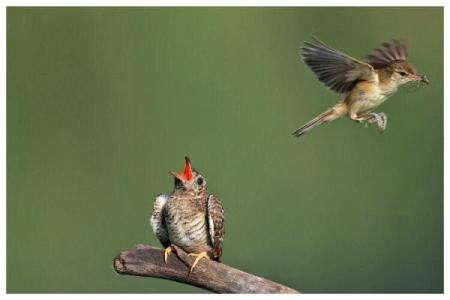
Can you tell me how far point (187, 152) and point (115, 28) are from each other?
1.70m

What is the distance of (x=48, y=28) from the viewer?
7645 mm

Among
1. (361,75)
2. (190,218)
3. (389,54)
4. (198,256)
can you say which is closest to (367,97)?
(361,75)

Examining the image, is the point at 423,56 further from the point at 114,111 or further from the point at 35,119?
the point at 35,119

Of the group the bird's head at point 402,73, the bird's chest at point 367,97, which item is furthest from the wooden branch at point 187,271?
the bird's head at point 402,73

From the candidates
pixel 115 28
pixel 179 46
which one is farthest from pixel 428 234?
pixel 115 28

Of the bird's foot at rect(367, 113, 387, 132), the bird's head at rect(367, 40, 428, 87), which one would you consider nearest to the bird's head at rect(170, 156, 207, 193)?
the bird's foot at rect(367, 113, 387, 132)

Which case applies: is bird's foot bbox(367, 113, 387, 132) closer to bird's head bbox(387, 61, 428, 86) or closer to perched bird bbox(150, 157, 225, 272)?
bird's head bbox(387, 61, 428, 86)

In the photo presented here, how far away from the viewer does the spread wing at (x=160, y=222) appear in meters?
4.84

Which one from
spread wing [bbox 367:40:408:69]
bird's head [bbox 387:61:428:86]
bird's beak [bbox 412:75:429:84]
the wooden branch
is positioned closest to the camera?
the wooden branch

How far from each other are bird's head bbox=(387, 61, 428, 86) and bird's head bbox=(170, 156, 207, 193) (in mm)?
1234

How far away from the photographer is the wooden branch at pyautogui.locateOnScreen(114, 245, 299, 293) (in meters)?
4.52

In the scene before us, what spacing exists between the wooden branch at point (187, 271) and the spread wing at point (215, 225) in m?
0.13

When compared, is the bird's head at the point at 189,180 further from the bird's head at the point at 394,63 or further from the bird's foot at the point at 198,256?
the bird's head at the point at 394,63

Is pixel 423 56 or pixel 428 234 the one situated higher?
pixel 423 56
